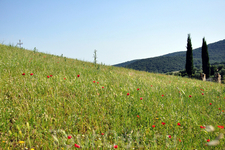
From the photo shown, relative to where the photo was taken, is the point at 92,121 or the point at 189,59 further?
the point at 189,59

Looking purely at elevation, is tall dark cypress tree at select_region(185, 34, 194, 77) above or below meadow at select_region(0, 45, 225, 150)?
above

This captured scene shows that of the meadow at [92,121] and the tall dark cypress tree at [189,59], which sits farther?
the tall dark cypress tree at [189,59]

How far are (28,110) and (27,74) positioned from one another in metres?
2.36

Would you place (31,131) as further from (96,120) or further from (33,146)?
(96,120)

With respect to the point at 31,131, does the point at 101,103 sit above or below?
above

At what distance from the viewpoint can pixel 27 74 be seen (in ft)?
16.9

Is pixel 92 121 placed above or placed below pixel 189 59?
below

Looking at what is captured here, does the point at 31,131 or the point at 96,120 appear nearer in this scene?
the point at 31,131

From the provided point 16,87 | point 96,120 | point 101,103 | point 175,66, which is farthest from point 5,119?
point 175,66

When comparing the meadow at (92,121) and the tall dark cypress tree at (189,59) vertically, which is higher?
the tall dark cypress tree at (189,59)

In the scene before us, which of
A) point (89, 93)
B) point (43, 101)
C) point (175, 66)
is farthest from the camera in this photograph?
point (175, 66)

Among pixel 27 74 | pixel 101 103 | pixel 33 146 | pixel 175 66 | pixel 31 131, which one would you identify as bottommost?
pixel 33 146

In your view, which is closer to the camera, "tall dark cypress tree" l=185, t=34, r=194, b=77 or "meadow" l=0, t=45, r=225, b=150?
"meadow" l=0, t=45, r=225, b=150

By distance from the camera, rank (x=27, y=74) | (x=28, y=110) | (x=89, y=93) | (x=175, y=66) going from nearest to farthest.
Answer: (x=28, y=110)
(x=89, y=93)
(x=27, y=74)
(x=175, y=66)
